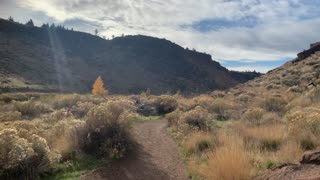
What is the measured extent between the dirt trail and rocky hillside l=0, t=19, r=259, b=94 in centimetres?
5431

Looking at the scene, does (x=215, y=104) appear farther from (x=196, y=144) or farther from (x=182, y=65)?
(x=182, y=65)

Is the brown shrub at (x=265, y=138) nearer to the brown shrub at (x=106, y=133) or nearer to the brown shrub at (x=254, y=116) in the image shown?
the brown shrub at (x=106, y=133)

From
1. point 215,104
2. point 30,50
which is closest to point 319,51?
point 215,104

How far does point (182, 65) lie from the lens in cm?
13338

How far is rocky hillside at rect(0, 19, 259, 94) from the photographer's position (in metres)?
81.9

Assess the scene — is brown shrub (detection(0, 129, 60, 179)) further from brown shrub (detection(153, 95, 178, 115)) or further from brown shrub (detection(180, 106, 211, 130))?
brown shrub (detection(153, 95, 178, 115))

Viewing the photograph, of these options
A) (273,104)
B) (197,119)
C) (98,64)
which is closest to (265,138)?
(197,119)

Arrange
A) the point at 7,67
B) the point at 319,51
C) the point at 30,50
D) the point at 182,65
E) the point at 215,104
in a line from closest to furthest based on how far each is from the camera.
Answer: the point at 215,104 < the point at 319,51 < the point at 7,67 < the point at 30,50 < the point at 182,65

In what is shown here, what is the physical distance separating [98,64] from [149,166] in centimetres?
10027

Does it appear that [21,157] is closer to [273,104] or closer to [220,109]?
[273,104]

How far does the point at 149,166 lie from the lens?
1226 centimetres

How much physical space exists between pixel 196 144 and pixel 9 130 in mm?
6017

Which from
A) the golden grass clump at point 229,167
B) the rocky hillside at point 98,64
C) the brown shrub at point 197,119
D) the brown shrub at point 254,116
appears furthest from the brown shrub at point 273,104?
the rocky hillside at point 98,64

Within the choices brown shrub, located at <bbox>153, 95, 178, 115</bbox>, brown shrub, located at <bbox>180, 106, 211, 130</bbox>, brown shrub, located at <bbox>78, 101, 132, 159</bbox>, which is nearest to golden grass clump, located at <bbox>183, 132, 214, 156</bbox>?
brown shrub, located at <bbox>78, 101, 132, 159</bbox>
